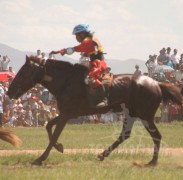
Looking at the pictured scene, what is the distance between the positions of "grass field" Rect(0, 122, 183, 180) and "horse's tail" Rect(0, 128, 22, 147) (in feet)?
1.46

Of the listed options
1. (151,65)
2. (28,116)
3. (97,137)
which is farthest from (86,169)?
(151,65)

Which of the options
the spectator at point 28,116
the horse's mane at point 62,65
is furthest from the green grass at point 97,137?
the horse's mane at point 62,65

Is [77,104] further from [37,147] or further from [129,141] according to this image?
[129,141]

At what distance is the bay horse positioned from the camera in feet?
34.6

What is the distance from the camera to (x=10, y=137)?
918cm

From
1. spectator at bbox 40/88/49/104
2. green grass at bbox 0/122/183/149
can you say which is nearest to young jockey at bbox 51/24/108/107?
green grass at bbox 0/122/183/149

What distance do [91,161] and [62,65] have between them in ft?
6.43

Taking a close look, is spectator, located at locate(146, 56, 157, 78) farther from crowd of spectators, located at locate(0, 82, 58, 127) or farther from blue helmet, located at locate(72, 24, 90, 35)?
blue helmet, located at locate(72, 24, 90, 35)

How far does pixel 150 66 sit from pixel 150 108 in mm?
13344

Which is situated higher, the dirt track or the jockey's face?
the jockey's face

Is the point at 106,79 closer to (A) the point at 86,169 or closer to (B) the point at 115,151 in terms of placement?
(B) the point at 115,151

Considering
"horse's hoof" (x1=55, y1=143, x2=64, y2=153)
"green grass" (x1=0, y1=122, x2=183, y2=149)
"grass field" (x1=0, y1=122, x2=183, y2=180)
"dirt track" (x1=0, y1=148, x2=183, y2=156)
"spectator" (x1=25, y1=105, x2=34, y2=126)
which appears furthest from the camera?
"spectator" (x1=25, y1=105, x2=34, y2=126)

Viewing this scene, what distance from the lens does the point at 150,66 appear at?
Result: 24328 mm

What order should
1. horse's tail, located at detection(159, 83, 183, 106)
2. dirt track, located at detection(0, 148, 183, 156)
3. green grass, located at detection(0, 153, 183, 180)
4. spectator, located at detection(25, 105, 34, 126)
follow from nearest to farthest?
green grass, located at detection(0, 153, 183, 180)
horse's tail, located at detection(159, 83, 183, 106)
dirt track, located at detection(0, 148, 183, 156)
spectator, located at detection(25, 105, 34, 126)
